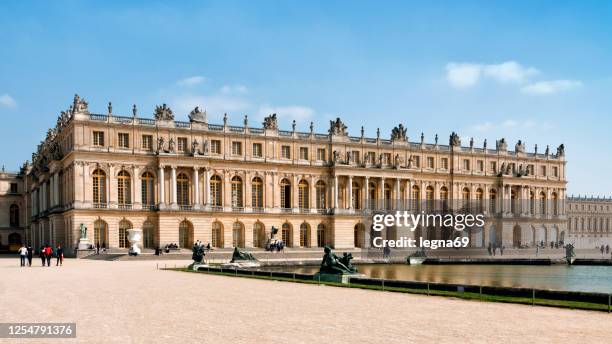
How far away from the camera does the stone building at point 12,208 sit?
293 ft

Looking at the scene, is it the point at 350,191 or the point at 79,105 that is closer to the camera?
the point at 79,105

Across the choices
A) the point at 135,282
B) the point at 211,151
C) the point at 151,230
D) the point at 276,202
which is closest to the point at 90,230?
the point at 151,230

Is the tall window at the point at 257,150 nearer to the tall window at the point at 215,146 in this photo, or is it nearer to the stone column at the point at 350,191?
the tall window at the point at 215,146

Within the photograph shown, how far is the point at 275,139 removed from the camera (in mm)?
64750

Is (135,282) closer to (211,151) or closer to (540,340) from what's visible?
(540,340)

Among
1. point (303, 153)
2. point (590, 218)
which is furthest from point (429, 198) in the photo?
point (590, 218)

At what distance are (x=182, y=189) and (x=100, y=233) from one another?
8.05 metres

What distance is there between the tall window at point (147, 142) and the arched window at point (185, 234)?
7276 millimetres

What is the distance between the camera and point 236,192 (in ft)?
207

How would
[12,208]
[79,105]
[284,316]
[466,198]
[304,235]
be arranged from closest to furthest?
[284,316]
[79,105]
[304,235]
[466,198]
[12,208]

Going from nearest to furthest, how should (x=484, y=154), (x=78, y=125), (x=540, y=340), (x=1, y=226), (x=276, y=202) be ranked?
(x=540, y=340)
(x=78, y=125)
(x=276, y=202)
(x=484, y=154)
(x=1, y=226)

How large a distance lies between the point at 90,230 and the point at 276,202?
700 inches

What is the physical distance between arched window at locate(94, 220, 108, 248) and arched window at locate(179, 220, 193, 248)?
6493 millimetres

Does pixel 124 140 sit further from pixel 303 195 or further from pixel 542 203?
pixel 542 203
